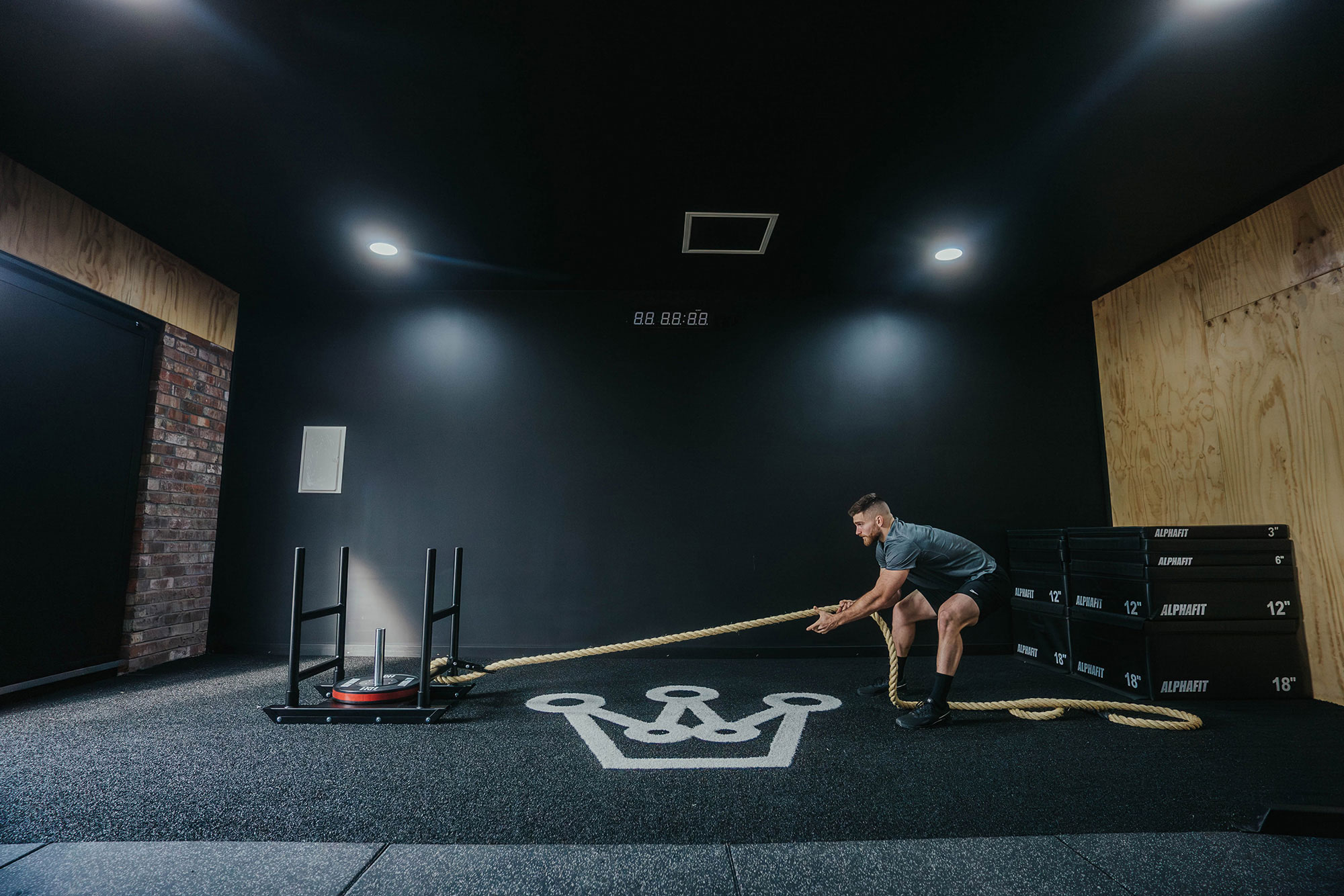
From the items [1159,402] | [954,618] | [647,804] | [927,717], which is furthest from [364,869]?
[1159,402]

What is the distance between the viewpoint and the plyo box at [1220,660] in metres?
3.50

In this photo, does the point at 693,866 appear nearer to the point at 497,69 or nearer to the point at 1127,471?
the point at 497,69

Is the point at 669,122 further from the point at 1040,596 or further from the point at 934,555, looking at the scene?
the point at 1040,596

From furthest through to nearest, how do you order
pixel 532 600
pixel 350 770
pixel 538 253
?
pixel 532 600
pixel 538 253
pixel 350 770

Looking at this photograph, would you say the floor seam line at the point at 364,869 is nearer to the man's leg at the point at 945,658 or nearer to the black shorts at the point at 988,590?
the man's leg at the point at 945,658

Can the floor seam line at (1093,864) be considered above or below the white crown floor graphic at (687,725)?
above

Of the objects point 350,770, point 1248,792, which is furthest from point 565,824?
point 1248,792

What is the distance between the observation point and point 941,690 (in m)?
3.04

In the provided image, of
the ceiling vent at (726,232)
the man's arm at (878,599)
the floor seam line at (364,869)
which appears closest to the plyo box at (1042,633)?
the man's arm at (878,599)

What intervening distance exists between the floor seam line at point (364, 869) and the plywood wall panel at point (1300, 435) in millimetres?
4691

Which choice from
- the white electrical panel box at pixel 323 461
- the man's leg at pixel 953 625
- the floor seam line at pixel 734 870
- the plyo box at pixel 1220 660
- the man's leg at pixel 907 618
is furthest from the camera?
the white electrical panel box at pixel 323 461

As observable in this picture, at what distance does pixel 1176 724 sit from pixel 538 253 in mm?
4467

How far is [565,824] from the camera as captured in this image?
6.42 feet

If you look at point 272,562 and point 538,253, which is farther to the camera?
point 272,562
